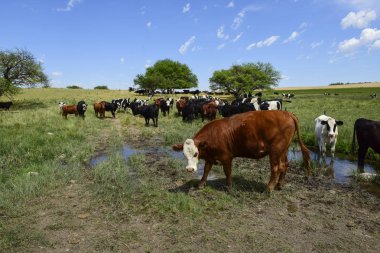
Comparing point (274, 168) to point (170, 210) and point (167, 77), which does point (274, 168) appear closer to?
point (170, 210)

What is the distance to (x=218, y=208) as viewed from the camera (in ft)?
21.4

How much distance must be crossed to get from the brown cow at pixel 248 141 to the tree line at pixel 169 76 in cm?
3391

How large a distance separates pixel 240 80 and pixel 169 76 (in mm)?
26659

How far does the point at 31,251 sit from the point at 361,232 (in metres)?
5.32

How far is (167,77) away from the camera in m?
85.5

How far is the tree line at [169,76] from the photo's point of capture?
39.8 metres

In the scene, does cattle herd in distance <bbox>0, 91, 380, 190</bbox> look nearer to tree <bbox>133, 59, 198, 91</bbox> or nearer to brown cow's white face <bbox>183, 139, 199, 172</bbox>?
brown cow's white face <bbox>183, 139, 199, 172</bbox>

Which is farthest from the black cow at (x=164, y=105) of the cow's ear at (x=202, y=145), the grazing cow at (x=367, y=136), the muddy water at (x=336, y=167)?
the cow's ear at (x=202, y=145)

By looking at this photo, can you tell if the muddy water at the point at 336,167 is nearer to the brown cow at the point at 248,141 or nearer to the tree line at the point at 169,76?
the brown cow at the point at 248,141

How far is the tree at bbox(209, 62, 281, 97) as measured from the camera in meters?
62.9

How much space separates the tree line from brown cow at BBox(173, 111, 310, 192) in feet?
111

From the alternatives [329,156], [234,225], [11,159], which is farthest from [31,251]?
[329,156]

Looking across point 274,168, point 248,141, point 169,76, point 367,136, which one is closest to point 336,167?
point 367,136

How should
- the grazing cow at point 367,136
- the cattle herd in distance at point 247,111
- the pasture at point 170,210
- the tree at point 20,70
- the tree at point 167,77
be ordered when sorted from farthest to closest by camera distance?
the tree at point 167,77 < the tree at point 20,70 < the cattle herd in distance at point 247,111 < the grazing cow at point 367,136 < the pasture at point 170,210
